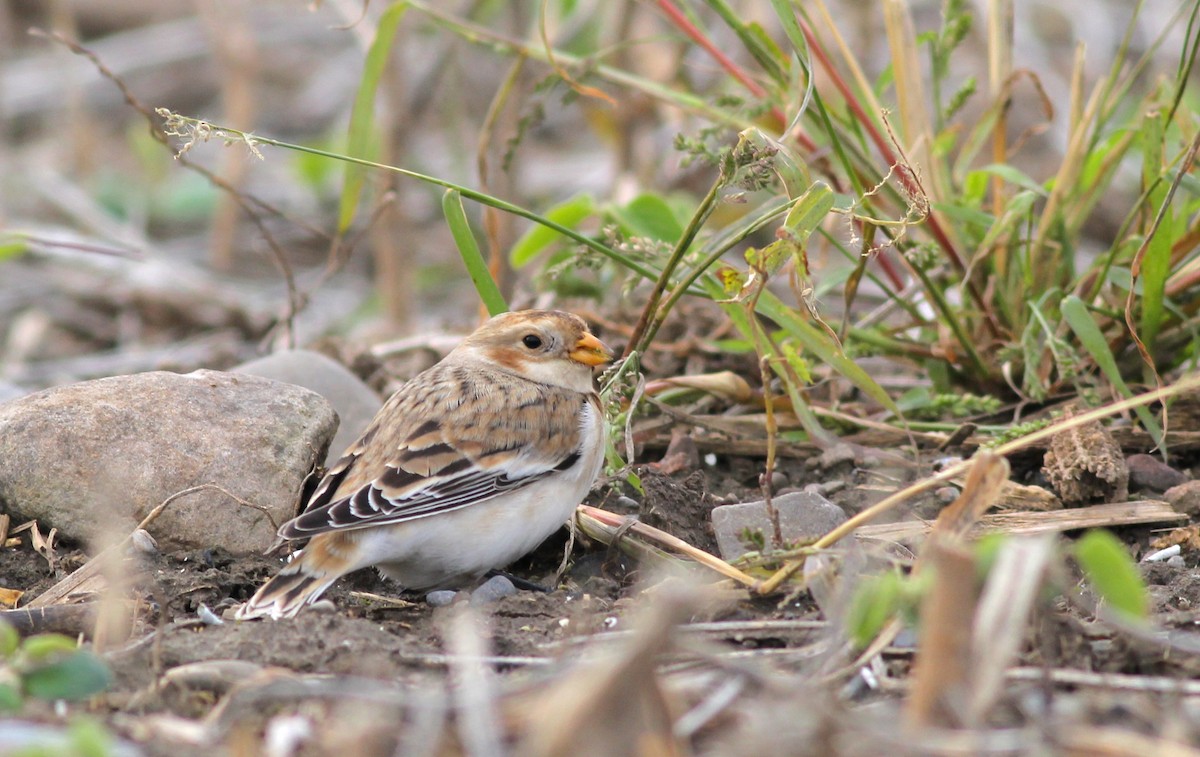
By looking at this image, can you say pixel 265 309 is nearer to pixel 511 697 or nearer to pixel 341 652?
pixel 341 652

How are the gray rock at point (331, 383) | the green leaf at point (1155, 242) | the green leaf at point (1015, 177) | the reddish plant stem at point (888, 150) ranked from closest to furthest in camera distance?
1. the green leaf at point (1155, 242)
2. the green leaf at point (1015, 177)
3. the reddish plant stem at point (888, 150)
4. the gray rock at point (331, 383)

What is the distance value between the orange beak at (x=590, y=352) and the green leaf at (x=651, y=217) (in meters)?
0.49

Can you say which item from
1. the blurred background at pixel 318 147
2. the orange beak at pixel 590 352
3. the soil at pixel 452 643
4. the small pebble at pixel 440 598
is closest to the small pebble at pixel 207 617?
the soil at pixel 452 643

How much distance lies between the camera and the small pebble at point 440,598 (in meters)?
3.26

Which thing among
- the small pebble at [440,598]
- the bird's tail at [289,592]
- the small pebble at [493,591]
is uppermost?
the bird's tail at [289,592]

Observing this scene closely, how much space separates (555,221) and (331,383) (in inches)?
35.0

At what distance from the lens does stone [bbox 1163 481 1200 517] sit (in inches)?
133

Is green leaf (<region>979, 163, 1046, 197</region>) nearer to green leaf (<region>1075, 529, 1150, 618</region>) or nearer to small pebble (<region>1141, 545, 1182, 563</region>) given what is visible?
small pebble (<region>1141, 545, 1182, 563</region>)

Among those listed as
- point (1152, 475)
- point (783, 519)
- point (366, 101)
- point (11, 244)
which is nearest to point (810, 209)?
point (783, 519)

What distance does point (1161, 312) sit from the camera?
3658 mm

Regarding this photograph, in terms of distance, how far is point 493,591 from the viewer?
10.8ft

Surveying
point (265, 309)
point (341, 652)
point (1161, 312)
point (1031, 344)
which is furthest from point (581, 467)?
point (265, 309)

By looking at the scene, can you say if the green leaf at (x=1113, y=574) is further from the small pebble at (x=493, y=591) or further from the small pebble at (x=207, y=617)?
the small pebble at (x=207, y=617)

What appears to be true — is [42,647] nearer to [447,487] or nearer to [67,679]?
[67,679]
